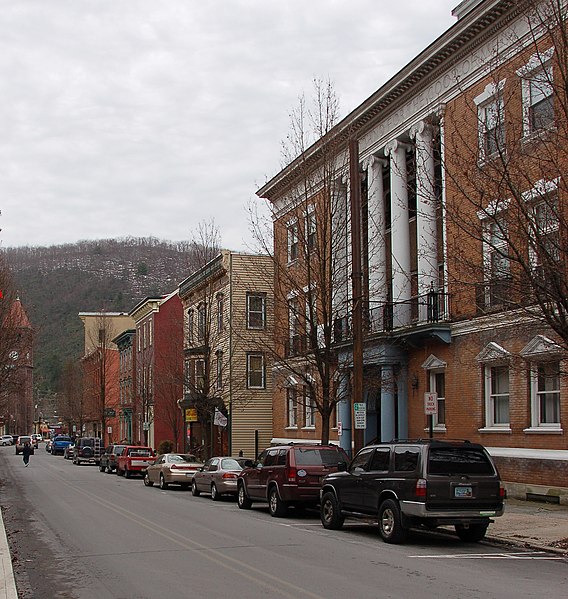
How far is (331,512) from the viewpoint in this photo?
1833 cm

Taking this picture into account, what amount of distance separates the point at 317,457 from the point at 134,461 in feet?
79.4

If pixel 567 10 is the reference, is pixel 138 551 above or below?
below

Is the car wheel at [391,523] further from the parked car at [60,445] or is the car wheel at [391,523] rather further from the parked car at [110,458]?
the parked car at [60,445]

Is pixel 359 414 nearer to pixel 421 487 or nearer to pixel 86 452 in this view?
pixel 421 487

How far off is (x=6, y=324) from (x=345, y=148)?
20126 mm

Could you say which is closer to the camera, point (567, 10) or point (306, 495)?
point (567, 10)

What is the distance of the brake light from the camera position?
15.1m

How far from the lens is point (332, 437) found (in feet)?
122

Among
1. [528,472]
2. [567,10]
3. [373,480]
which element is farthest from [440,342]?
[567,10]

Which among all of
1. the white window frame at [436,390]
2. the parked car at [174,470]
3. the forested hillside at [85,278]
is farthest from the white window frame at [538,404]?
the forested hillside at [85,278]

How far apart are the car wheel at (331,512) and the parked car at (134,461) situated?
2583 cm

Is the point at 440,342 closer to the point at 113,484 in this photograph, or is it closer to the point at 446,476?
the point at 446,476

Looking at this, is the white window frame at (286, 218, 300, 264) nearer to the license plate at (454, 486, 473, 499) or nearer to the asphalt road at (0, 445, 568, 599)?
the asphalt road at (0, 445, 568, 599)

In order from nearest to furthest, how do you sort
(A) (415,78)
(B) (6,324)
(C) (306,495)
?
(C) (306,495), (A) (415,78), (B) (6,324)
